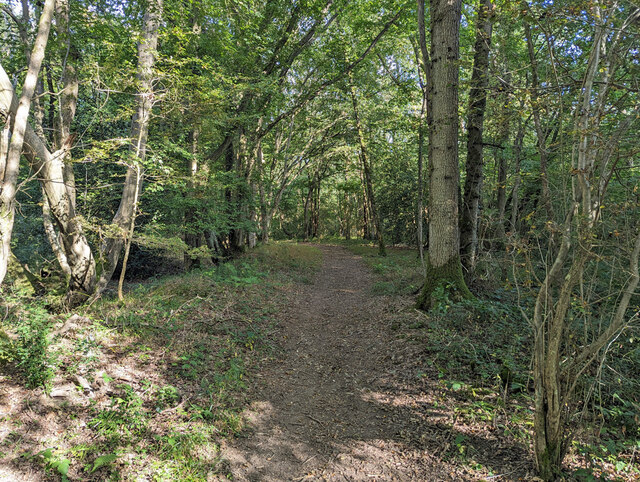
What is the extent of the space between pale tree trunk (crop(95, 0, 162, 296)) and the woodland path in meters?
3.95

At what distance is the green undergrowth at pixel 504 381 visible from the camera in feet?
9.95

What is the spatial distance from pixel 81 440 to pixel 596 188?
5024 mm

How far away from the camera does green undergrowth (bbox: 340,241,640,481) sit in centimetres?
303

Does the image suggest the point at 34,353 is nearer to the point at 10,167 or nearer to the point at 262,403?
the point at 10,167

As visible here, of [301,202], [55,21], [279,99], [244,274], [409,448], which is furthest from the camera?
[301,202]

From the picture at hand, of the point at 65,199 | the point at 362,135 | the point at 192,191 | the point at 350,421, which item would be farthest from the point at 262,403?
the point at 362,135

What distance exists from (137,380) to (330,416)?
95.7 inches

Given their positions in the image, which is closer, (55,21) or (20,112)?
(20,112)

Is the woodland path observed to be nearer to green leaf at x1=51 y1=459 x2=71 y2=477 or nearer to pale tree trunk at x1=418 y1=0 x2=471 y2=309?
green leaf at x1=51 y1=459 x2=71 y2=477

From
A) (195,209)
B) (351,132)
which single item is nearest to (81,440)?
(195,209)

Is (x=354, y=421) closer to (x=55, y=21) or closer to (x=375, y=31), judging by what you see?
(x=55, y=21)

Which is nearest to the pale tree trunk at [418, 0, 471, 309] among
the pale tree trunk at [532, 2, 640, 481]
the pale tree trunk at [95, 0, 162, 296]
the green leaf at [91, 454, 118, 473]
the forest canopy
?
the forest canopy

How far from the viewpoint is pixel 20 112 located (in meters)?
4.48

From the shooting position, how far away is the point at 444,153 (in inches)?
258
